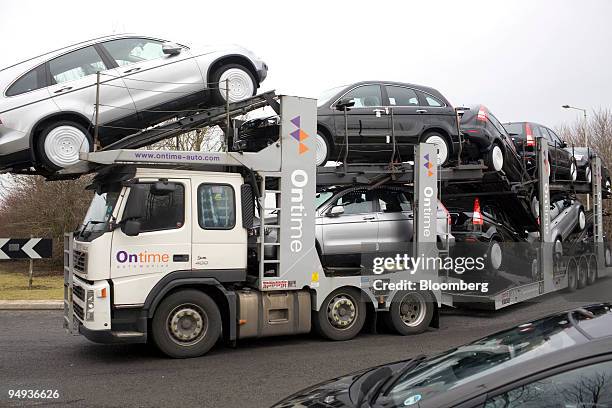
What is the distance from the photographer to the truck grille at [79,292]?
6.40m

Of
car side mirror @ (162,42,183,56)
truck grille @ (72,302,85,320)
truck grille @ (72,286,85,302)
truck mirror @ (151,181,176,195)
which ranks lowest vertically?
truck grille @ (72,302,85,320)

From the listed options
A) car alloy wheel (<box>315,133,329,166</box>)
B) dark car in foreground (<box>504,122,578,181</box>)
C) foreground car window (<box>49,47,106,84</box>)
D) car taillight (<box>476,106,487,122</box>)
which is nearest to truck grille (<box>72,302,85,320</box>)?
foreground car window (<box>49,47,106,84</box>)

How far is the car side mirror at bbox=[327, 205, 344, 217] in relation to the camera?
818 cm

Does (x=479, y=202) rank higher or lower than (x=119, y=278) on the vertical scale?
higher

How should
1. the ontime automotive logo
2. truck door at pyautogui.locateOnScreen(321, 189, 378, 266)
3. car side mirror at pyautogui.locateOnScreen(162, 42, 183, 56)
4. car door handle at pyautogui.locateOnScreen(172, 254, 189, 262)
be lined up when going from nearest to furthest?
1. car door handle at pyautogui.locateOnScreen(172, 254, 189, 262)
2. the ontime automotive logo
3. car side mirror at pyautogui.locateOnScreen(162, 42, 183, 56)
4. truck door at pyautogui.locateOnScreen(321, 189, 378, 266)

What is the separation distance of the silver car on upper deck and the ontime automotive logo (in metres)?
1.01

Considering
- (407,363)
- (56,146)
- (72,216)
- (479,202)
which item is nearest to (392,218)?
(479,202)

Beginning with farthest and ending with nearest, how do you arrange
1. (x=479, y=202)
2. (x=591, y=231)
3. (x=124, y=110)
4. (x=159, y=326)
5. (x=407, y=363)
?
(x=591, y=231) < (x=479, y=202) < (x=124, y=110) < (x=159, y=326) < (x=407, y=363)

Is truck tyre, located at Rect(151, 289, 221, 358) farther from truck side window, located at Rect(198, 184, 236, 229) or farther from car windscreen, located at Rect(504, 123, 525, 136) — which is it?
car windscreen, located at Rect(504, 123, 525, 136)

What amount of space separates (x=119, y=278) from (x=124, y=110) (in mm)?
2371

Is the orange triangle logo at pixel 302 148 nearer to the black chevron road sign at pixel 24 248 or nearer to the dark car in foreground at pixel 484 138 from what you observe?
the dark car in foreground at pixel 484 138

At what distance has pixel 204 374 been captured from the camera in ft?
19.8

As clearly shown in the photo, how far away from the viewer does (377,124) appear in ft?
28.5

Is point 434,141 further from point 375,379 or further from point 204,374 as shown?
point 375,379
